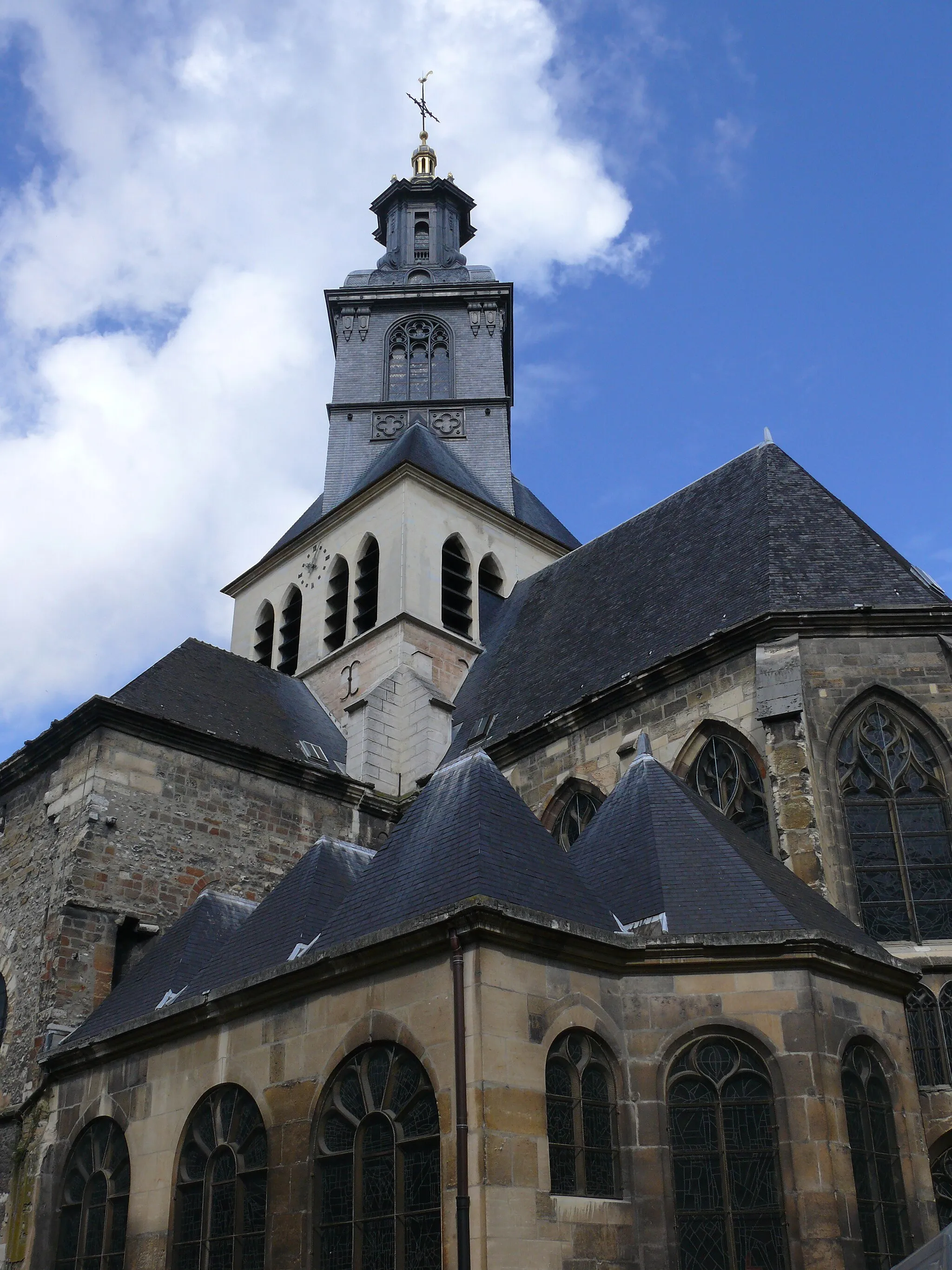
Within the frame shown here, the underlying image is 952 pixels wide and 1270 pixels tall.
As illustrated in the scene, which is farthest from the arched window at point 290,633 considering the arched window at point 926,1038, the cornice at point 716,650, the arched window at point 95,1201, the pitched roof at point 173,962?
the arched window at point 926,1038

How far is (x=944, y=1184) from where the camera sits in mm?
10039

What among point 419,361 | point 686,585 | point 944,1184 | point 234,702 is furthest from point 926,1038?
point 419,361

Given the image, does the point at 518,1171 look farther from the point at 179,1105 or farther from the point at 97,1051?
the point at 97,1051

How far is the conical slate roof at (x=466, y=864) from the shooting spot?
8516 millimetres

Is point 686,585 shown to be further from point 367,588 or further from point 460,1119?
point 460,1119

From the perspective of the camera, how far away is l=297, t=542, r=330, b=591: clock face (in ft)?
72.8

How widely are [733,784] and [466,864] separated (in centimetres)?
484

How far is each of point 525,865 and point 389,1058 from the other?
5.36ft

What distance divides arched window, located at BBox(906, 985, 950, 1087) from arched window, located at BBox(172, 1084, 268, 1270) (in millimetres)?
5311

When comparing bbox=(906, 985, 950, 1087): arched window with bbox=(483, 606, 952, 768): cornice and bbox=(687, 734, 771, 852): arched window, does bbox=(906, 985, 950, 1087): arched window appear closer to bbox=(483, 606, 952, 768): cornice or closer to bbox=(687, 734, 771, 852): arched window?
bbox=(687, 734, 771, 852): arched window

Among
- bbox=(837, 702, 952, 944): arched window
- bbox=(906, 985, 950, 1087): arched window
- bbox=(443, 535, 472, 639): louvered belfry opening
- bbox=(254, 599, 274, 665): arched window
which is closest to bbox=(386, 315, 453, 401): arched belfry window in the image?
bbox=(443, 535, 472, 639): louvered belfry opening

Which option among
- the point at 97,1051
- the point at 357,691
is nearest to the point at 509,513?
the point at 357,691

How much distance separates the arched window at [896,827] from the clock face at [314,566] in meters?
11.9

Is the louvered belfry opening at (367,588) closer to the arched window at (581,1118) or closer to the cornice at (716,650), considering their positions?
the cornice at (716,650)
